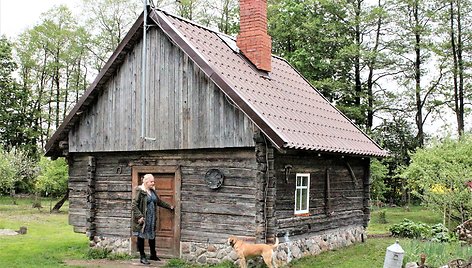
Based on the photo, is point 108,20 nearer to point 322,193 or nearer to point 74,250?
point 74,250

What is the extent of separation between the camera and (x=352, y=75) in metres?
34.7


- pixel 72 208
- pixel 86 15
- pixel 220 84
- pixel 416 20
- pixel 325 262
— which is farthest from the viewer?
pixel 86 15

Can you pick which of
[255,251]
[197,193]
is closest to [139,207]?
[197,193]

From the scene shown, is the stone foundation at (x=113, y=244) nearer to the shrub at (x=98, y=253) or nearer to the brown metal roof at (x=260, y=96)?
the shrub at (x=98, y=253)

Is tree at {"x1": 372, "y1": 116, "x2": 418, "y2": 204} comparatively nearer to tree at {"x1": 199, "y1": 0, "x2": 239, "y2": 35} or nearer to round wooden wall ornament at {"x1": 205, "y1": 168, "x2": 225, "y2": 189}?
→ tree at {"x1": 199, "y1": 0, "x2": 239, "y2": 35}

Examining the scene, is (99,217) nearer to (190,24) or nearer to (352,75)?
(190,24)

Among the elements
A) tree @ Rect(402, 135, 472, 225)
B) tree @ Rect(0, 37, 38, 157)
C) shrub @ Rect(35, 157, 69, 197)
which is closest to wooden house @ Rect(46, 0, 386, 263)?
tree @ Rect(402, 135, 472, 225)

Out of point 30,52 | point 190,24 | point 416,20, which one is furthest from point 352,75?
point 30,52

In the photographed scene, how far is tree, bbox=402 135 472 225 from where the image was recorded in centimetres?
1852

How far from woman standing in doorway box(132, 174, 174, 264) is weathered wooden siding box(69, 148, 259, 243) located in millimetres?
702

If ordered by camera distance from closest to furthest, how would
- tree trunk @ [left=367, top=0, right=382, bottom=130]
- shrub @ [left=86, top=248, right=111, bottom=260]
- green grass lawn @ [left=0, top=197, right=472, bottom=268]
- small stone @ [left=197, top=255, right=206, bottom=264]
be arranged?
green grass lawn @ [left=0, top=197, right=472, bottom=268] < small stone @ [left=197, top=255, right=206, bottom=264] < shrub @ [left=86, top=248, right=111, bottom=260] < tree trunk @ [left=367, top=0, right=382, bottom=130]

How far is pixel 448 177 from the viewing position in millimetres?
18781

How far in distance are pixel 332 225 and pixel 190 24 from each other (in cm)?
650

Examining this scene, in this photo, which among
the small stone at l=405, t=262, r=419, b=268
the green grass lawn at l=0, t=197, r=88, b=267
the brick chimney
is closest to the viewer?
the small stone at l=405, t=262, r=419, b=268
